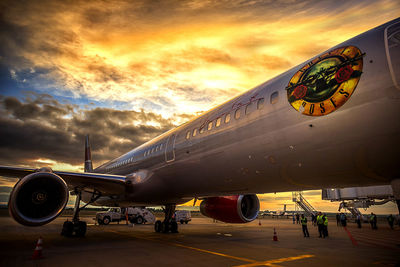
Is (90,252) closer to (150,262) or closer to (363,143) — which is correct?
(150,262)

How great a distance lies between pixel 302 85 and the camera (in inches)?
208

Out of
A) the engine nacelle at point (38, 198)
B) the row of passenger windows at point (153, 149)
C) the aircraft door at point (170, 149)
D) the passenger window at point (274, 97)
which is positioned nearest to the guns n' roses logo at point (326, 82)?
the passenger window at point (274, 97)

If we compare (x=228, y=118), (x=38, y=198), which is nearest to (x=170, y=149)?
(x=228, y=118)

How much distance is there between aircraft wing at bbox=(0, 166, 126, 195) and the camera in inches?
371

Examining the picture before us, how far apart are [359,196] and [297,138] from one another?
29631 mm

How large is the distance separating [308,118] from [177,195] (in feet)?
22.5

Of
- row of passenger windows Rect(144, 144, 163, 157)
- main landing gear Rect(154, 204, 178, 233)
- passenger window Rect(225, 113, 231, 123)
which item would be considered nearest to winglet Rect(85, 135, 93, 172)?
main landing gear Rect(154, 204, 178, 233)

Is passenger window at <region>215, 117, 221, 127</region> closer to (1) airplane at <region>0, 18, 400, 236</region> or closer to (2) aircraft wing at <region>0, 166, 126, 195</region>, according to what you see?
(1) airplane at <region>0, 18, 400, 236</region>

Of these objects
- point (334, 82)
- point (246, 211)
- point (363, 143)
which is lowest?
point (246, 211)

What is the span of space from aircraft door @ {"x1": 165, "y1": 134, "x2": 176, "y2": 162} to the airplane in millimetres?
35

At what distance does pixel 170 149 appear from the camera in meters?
9.80

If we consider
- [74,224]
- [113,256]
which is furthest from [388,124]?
[74,224]

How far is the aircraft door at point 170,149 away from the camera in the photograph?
31.4 feet

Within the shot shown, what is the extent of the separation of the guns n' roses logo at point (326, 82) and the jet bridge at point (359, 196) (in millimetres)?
24850
